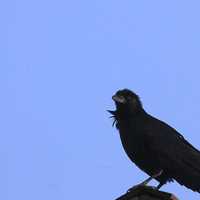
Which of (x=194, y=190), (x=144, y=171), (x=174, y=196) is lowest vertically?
(x=174, y=196)

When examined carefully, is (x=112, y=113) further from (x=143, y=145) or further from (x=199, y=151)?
(x=199, y=151)

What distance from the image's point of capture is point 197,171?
910cm

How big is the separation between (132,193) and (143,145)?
11.5 ft

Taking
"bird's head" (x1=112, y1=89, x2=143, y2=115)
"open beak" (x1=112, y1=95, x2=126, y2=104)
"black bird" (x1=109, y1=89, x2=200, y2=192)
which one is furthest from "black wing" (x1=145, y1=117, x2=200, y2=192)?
"open beak" (x1=112, y1=95, x2=126, y2=104)

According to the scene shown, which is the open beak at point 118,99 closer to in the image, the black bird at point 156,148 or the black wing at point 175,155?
the black bird at point 156,148

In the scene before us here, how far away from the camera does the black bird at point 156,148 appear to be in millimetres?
9227

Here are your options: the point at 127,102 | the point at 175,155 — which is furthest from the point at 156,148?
the point at 127,102

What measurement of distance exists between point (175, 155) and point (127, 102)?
3.99 feet

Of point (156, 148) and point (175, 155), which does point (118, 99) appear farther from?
point (175, 155)

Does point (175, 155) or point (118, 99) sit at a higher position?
point (118, 99)

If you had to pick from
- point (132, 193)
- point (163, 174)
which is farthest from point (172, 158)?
point (132, 193)

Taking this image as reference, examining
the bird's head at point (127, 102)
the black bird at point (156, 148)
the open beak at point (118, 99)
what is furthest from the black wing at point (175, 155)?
the open beak at point (118, 99)

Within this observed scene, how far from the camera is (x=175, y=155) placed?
371 inches

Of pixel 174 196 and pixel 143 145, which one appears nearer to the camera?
pixel 174 196
